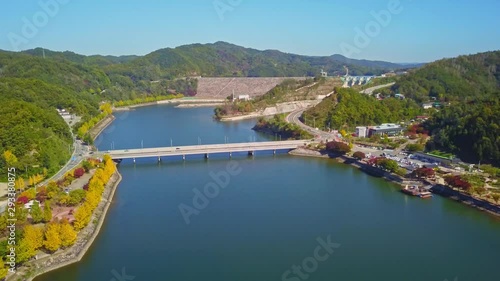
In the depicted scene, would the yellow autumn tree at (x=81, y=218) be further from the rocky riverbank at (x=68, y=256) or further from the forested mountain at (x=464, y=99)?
the forested mountain at (x=464, y=99)

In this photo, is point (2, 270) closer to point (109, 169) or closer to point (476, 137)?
point (109, 169)

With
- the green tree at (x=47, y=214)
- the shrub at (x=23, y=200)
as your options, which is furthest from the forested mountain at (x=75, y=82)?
the green tree at (x=47, y=214)

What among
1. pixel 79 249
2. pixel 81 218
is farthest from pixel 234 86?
pixel 79 249

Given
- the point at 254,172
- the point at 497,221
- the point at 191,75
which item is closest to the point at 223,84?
the point at 191,75

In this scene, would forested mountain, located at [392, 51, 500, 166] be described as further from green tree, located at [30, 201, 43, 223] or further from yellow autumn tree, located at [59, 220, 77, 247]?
green tree, located at [30, 201, 43, 223]

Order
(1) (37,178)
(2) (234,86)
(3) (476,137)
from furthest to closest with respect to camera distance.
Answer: (2) (234,86), (3) (476,137), (1) (37,178)

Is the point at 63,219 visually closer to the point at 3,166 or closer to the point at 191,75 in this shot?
the point at 3,166

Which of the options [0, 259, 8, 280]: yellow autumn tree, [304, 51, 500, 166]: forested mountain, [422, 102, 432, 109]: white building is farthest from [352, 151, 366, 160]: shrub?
[422, 102, 432, 109]: white building
